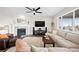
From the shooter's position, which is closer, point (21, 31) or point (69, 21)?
point (69, 21)

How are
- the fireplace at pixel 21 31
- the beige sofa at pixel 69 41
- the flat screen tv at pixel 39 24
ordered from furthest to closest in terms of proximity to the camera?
the flat screen tv at pixel 39 24 < the fireplace at pixel 21 31 < the beige sofa at pixel 69 41

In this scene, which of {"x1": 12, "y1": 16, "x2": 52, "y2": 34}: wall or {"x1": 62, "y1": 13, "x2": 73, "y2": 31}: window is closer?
{"x1": 62, "y1": 13, "x2": 73, "y2": 31}: window

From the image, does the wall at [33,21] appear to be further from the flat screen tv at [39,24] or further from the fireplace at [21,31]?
the fireplace at [21,31]

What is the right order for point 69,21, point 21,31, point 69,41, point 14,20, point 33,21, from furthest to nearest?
1. point 33,21
2. point 21,31
3. point 14,20
4. point 69,21
5. point 69,41

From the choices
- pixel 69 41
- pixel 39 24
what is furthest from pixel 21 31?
pixel 69 41

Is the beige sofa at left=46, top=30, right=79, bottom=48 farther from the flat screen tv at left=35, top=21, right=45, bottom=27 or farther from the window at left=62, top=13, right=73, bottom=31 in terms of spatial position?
the flat screen tv at left=35, top=21, right=45, bottom=27

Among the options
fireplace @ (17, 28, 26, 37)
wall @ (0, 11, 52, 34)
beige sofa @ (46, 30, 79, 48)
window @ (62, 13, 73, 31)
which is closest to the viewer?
beige sofa @ (46, 30, 79, 48)

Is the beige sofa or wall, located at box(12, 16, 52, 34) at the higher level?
Result: wall, located at box(12, 16, 52, 34)

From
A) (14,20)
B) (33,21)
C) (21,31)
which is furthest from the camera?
(33,21)

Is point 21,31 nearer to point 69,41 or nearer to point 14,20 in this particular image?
point 14,20

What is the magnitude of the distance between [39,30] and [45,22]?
996mm

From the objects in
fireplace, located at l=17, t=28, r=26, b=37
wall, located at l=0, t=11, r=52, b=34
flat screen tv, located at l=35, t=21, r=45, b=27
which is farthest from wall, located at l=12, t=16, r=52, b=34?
fireplace, located at l=17, t=28, r=26, b=37

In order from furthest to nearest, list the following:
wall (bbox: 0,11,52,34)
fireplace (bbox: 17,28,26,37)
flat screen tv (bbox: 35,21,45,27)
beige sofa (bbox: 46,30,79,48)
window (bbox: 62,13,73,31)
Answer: flat screen tv (bbox: 35,21,45,27), fireplace (bbox: 17,28,26,37), wall (bbox: 0,11,52,34), window (bbox: 62,13,73,31), beige sofa (bbox: 46,30,79,48)

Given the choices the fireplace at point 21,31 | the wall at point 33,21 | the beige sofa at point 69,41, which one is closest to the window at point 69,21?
the beige sofa at point 69,41
